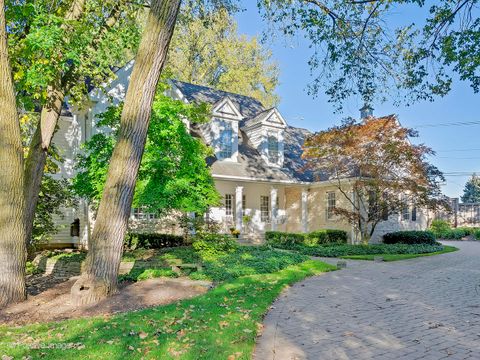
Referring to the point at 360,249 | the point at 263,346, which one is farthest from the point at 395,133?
the point at 263,346

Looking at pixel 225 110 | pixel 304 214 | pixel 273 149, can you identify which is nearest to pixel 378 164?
pixel 304 214

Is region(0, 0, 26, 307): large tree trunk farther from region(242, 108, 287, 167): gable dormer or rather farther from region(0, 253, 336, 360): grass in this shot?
region(242, 108, 287, 167): gable dormer

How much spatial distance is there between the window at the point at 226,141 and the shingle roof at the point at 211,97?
173 cm

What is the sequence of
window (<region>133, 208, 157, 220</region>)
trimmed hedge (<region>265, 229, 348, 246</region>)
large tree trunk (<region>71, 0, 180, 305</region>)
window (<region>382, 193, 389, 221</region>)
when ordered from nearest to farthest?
1. large tree trunk (<region>71, 0, 180, 305</region>)
2. window (<region>382, 193, 389, 221</region>)
3. window (<region>133, 208, 157, 220</region>)
4. trimmed hedge (<region>265, 229, 348, 246</region>)

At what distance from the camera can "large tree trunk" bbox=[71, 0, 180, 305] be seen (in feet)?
21.8

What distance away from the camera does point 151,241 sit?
15633 millimetres

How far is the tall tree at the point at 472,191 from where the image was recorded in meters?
51.4

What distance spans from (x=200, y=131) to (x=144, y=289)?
12.4 metres

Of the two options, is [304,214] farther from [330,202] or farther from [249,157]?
[249,157]

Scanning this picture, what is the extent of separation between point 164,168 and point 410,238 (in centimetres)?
1336

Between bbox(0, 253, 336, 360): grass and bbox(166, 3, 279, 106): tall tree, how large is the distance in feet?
80.9

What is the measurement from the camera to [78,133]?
56.6 feet

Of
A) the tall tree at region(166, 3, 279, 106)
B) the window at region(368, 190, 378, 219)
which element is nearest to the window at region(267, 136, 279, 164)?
the window at region(368, 190, 378, 219)

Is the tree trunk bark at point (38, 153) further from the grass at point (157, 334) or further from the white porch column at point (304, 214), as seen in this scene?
the white porch column at point (304, 214)
